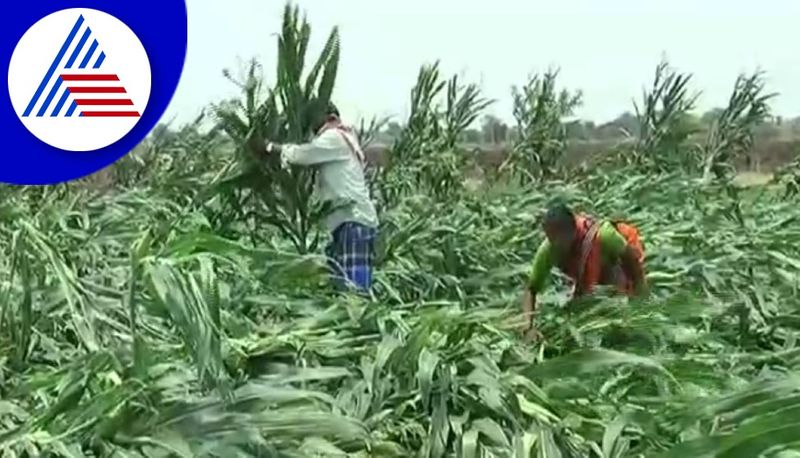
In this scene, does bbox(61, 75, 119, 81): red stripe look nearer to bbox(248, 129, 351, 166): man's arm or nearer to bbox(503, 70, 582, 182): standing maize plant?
bbox(248, 129, 351, 166): man's arm

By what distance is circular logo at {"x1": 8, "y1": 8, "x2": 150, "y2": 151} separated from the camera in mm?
4133

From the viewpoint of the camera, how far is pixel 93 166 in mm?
4129

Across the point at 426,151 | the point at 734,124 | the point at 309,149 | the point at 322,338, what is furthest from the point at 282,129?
the point at 734,124

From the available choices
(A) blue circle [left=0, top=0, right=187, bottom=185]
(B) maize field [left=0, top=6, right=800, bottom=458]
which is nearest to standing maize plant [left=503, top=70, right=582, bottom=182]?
(B) maize field [left=0, top=6, right=800, bottom=458]

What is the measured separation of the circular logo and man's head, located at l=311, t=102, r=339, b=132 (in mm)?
789

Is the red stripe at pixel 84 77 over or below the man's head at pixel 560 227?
over

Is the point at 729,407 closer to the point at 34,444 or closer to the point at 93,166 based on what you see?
the point at 34,444

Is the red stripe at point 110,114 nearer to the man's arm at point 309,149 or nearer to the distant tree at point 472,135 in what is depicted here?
the man's arm at point 309,149

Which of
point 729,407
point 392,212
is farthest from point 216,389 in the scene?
point 392,212

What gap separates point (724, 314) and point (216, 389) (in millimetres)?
2092

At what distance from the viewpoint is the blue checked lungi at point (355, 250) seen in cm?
486

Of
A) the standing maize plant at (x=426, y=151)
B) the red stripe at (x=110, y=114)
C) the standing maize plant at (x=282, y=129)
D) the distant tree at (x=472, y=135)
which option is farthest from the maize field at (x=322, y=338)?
the distant tree at (x=472, y=135)

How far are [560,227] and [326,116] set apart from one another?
1161 mm

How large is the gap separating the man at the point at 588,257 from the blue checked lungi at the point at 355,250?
702 millimetres
